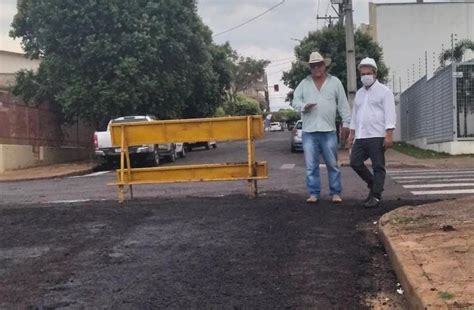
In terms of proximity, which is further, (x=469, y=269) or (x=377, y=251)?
(x=377, y=251)

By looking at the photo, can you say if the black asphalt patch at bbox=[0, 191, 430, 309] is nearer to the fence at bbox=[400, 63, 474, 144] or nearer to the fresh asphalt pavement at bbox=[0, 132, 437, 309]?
the fresh asphalt pavement at bbox=[0, 132, 437, 309]

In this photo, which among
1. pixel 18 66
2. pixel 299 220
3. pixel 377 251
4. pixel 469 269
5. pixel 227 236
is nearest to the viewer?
pixel 469 269

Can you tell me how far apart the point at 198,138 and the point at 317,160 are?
1.70 meters

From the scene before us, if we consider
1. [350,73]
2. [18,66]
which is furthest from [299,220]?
[18,66]

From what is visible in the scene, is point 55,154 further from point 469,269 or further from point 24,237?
point 469,269

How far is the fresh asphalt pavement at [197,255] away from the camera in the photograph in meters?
4.62

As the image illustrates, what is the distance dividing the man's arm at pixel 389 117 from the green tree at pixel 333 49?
22652 millimetres

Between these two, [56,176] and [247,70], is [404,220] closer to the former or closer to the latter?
[56,176]

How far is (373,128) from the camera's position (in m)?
8.09

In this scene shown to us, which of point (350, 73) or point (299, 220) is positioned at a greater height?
point (350, 73)

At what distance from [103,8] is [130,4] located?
1.10m

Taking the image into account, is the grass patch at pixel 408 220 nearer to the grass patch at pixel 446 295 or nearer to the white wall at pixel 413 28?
the grass patch at pixel 446 295

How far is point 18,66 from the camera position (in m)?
40.2

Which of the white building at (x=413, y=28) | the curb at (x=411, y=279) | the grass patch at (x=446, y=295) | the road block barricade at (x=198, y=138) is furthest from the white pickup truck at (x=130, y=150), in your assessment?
the white building at (x=413, y=28)
